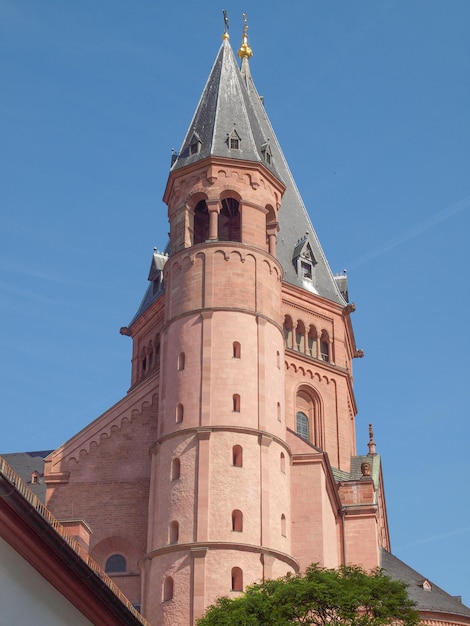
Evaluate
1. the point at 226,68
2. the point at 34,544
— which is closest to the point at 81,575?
the point at 34,544

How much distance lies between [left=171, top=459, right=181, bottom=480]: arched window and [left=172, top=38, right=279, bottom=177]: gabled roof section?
1526 centimetres

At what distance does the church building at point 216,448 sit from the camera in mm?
44906

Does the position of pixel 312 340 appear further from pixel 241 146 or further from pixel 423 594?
pixel 423 594

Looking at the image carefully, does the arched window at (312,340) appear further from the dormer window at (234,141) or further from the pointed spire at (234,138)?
the dormer window at (234,141)

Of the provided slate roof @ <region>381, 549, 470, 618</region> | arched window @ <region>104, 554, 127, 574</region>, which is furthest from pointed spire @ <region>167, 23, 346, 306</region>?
arched window @ <region>104, 554, 127, 574</region>

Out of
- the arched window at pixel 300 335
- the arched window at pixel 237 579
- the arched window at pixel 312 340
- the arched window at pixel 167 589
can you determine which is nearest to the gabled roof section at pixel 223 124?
the arched window at pixel 300 335

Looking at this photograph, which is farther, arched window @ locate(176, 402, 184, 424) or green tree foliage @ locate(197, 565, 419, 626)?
arched window @ locate(176, 402, 184, 424)

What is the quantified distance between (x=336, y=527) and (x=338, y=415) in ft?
32.4

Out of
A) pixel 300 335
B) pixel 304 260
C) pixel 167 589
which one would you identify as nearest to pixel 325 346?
pixel 300 335

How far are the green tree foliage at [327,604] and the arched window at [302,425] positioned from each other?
27457 millimetres

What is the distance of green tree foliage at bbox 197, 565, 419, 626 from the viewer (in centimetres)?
3569

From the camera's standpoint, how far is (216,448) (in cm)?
4638

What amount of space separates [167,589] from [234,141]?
72.5 feet

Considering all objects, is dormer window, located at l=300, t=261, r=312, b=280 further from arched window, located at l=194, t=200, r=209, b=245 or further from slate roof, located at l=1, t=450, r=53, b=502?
slate roof, located at l=1, t=450, r=53, b=502
